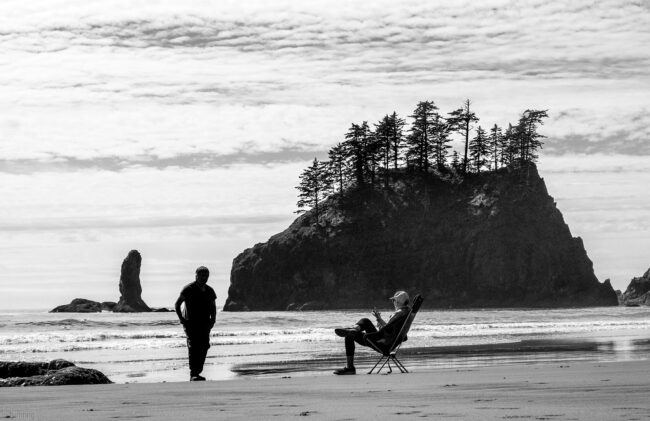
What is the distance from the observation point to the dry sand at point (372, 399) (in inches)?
241

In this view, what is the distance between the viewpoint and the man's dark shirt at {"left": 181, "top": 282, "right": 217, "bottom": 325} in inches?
510

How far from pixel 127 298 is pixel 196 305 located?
364 ft

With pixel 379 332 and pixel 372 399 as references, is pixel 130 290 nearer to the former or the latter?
pixel 379 332

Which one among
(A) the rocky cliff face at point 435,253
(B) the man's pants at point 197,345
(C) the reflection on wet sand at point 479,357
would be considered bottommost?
(C) the reflection on wet sand at point 479,357

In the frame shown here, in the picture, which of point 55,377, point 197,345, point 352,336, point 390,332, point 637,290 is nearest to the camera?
point 55,377

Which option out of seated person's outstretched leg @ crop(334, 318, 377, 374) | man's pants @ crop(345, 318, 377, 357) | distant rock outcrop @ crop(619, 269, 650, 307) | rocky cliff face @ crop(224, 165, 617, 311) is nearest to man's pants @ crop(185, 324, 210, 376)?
seated person's outstretched leg @ crop(334, 318, 377, 374)

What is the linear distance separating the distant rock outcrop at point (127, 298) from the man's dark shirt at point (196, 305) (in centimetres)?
10900

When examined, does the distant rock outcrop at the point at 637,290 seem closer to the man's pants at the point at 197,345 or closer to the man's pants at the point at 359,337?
the man's pants at the point at 359,337

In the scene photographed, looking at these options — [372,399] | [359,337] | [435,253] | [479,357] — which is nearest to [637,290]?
[435,253]

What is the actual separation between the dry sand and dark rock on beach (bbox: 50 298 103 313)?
115 m

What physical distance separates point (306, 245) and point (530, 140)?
3092cm

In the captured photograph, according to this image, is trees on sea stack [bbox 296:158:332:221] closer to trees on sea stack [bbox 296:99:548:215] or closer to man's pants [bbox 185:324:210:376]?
trees on sea stack [bbox 296:99:548:215]

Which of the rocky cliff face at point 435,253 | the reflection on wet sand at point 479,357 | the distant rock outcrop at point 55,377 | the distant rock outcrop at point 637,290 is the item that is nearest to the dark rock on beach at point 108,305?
the rocky cliff face at point 435,253

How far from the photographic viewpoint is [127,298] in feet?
394
